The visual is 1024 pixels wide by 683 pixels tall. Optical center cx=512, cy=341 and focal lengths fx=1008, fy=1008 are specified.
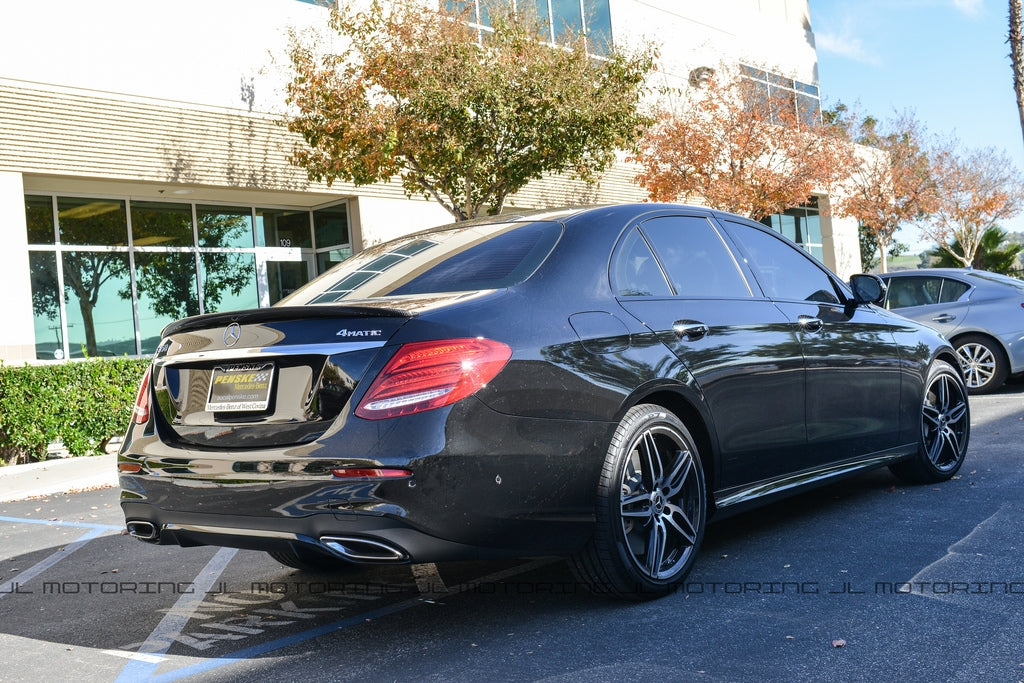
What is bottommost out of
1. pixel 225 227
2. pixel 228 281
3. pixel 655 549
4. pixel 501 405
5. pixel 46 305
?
pixel 655 549

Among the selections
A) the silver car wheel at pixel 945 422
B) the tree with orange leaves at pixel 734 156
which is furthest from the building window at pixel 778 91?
the silver car wheel at pixel 945 422

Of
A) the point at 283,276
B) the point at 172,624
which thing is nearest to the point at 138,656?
the point at 172,624

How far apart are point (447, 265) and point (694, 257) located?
1.26 metres

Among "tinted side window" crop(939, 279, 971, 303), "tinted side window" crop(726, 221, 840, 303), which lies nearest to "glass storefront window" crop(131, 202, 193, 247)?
"tinted side window" crop(939, 279, 971, 303)

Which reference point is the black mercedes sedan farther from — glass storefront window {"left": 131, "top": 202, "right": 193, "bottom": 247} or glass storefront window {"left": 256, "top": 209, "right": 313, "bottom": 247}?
glass storefront window {"left": 256, "top": 209, "right": 313, "bottom": 247}

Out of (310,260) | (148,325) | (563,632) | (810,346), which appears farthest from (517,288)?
(310,260)

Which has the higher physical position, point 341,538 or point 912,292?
point 912,292

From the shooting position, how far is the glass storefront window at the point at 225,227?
1717cm

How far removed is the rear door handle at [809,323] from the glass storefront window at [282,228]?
14.4 m

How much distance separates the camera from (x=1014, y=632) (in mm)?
3410

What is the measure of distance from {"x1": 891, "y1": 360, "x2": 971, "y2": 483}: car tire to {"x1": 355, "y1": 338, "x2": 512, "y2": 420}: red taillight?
3651mm

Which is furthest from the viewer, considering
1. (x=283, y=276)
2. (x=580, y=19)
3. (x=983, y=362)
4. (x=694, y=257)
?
(x=580, y=19)

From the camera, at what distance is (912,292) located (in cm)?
1186

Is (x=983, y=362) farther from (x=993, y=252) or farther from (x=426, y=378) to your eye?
(x=993, y=252)
